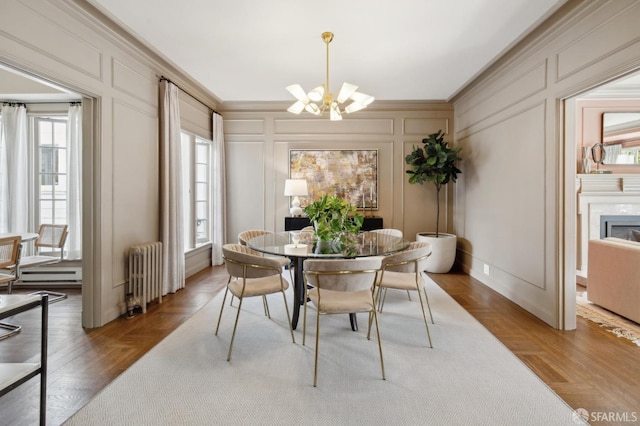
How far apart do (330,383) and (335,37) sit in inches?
127

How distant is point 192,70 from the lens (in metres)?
4.23

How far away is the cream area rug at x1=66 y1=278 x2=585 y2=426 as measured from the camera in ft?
5.83

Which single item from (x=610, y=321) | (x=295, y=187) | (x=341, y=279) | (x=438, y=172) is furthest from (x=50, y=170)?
(x=610, y=321)

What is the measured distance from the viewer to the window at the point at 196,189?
4.95 meters

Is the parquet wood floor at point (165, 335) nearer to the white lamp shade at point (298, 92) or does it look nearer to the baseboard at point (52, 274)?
the baseboard at point (52, 274)

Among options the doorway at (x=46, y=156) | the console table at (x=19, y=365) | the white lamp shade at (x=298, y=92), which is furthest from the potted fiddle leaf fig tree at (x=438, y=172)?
the doorway at (x=46, y=156)

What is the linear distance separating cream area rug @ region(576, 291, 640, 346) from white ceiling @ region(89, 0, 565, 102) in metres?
3.01

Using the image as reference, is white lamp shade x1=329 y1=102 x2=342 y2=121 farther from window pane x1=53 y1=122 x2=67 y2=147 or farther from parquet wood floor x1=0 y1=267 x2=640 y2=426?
window pane x1=53 y1=122 x2=67 y2=147

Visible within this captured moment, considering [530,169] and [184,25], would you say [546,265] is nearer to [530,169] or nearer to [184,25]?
[530,169]

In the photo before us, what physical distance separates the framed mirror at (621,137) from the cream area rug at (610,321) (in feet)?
8.04

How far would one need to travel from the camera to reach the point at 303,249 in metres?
2.76

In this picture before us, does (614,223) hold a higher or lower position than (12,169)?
lower

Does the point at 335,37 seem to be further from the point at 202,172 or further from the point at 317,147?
the point at 202,172

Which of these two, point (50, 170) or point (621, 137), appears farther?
point (621, 137)
